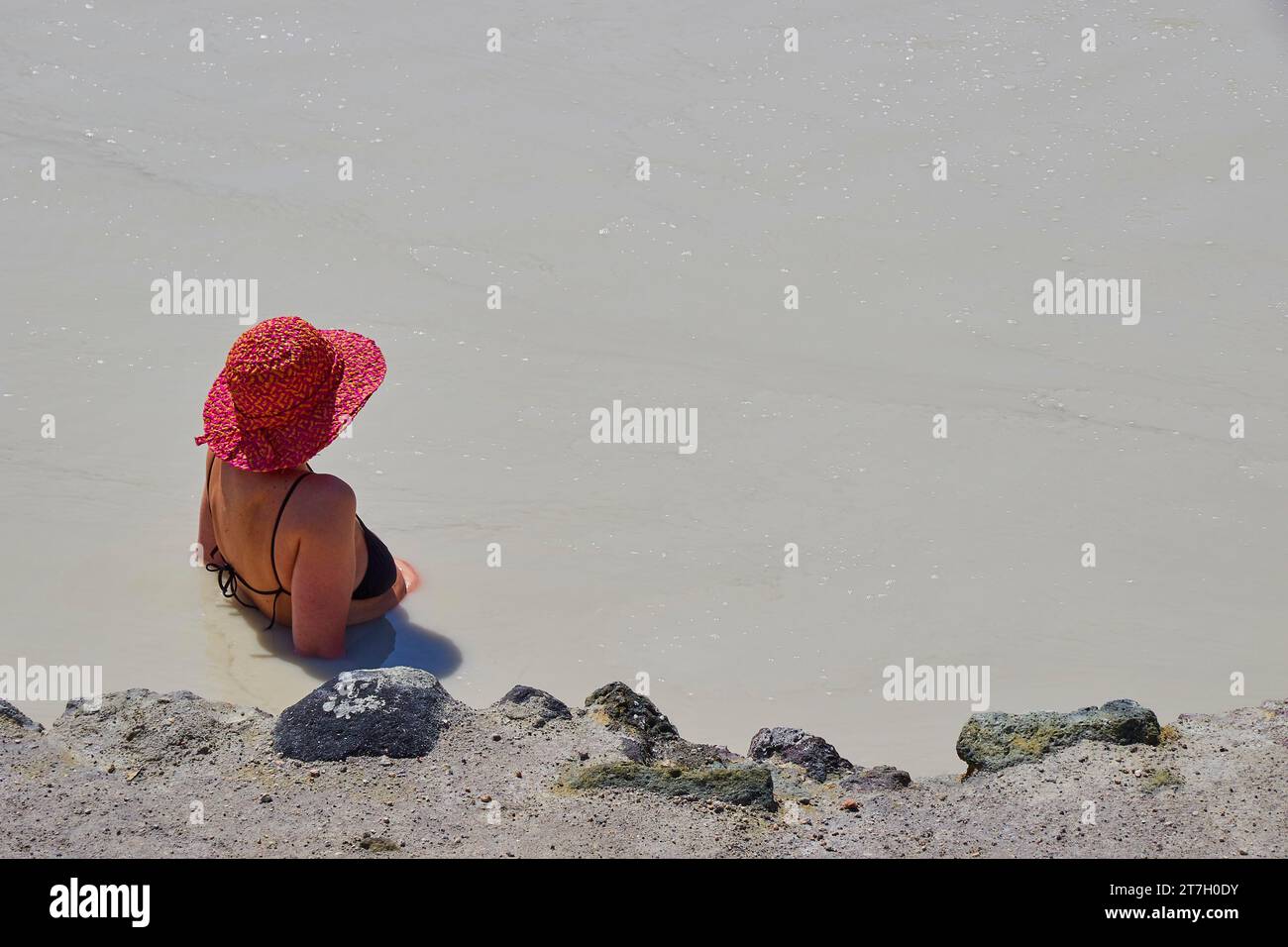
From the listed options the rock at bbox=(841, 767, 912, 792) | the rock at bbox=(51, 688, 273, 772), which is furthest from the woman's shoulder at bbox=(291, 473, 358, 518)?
the rock at bbox=(841, 767, 912, 792)

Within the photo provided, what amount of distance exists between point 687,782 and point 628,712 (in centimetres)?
36

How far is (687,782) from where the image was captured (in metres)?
3.26

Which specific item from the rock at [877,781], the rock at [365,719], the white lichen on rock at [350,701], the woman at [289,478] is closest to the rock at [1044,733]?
the rock at [877,781]

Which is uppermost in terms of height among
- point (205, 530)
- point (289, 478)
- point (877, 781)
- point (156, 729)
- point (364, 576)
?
point (289, 478)

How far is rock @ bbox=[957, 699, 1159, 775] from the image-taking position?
3.44 meters

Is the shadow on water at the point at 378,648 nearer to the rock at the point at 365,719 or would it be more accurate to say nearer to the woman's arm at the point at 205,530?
the woman's arm at the point at 205,530

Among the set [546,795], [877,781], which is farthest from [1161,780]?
[546,795]

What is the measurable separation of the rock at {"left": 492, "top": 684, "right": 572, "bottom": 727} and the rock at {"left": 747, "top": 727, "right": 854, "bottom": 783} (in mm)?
464

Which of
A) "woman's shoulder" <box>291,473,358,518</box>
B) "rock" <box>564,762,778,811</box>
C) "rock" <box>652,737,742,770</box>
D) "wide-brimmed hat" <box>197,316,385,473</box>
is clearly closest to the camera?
"rock" <box>564,762,778,811</box>

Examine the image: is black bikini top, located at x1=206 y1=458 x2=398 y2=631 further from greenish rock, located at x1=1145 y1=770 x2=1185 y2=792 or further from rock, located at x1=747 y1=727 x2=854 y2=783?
greenish rock, located at x1=1145 y1=770 x2=1185 y2=792

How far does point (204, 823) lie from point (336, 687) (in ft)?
1.46

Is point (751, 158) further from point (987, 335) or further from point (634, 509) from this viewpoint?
point (634, 509)

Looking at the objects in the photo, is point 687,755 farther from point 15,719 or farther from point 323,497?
point 15,719

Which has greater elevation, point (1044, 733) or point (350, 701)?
point (350, 701)
